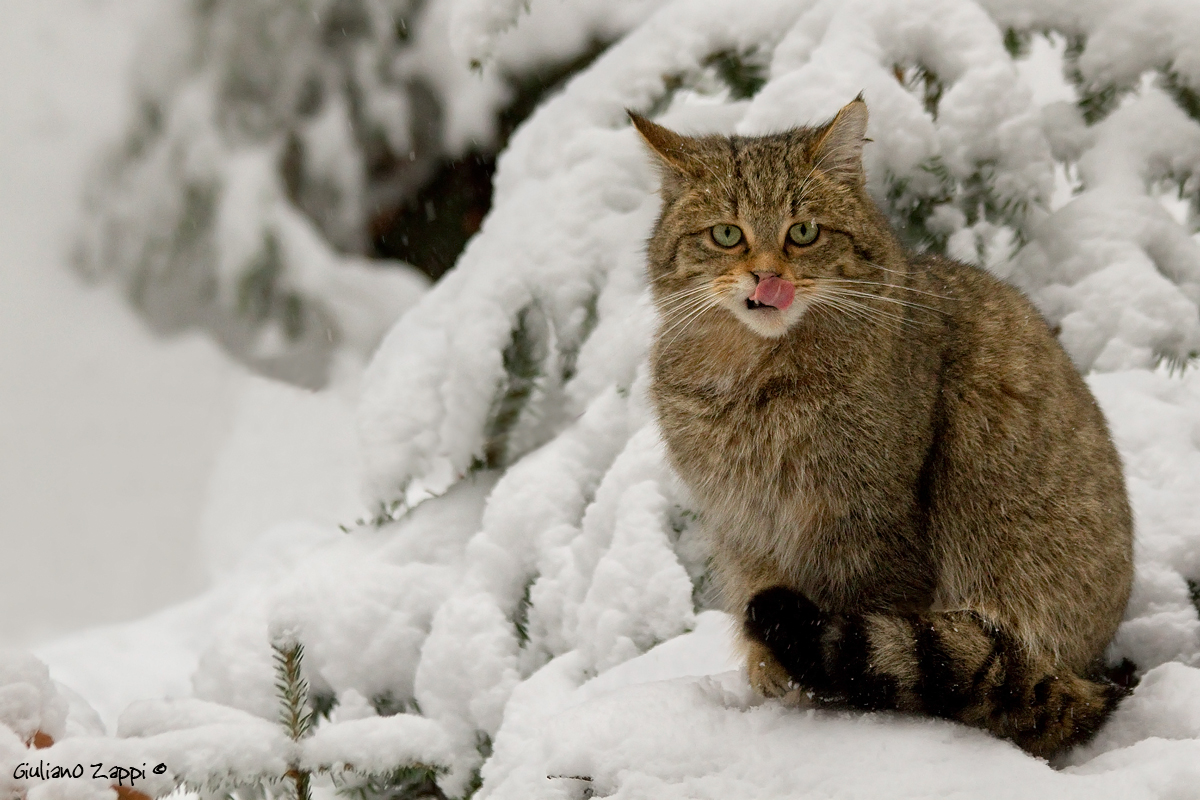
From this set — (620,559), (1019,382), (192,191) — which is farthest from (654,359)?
(192,191)

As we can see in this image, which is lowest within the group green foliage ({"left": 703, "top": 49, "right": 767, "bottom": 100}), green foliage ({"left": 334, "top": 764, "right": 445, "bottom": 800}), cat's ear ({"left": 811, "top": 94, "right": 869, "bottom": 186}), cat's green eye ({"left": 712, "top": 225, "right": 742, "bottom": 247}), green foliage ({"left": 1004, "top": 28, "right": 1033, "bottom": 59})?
green foliage ({"left": 334, "top": 764, "right": 445, "bottom": 800})

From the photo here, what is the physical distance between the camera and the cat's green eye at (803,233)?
1.64 meters

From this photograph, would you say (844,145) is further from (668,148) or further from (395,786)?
(395,786)

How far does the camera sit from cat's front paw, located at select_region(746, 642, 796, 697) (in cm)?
149

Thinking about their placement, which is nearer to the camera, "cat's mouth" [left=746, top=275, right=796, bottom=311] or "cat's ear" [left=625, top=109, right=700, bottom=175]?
"cat's mouth" [left=746, top=275, right=796, bottom=311]

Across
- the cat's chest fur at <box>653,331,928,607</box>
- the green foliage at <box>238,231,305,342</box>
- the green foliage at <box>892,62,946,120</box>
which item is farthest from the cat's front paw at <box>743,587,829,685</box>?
the green foliage at <box>238,231,305,342</box>

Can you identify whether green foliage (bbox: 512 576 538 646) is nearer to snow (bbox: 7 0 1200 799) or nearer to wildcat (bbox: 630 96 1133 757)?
snow (bbox: 7 0 1200 799)

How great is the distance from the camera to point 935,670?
4.55 ft

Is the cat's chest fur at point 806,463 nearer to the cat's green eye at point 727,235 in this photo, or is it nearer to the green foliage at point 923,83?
the cat's green eye at point 727,235

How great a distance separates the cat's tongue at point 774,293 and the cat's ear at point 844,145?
0.26 m

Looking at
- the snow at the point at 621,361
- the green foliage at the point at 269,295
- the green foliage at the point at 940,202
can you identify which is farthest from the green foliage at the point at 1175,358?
the green foliage at the point at 269,295

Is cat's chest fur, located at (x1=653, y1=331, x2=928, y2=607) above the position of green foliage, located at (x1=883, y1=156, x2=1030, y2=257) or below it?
below

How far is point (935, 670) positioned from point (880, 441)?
333mm

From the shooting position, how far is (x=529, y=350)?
93.5 inches
